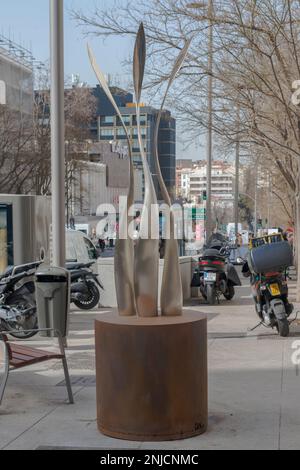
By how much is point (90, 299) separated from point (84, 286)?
1.76 feet

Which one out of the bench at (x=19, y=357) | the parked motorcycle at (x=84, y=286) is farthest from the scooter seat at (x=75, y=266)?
the bench at (x=19, y=357)

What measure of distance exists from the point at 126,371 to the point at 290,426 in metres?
1.43

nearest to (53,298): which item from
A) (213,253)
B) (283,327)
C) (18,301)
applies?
(18,301)

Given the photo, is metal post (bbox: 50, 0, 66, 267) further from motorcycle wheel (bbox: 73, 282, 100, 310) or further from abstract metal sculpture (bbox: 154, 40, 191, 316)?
motorcycle wheel (bbox: 73, 282, 100, 310)

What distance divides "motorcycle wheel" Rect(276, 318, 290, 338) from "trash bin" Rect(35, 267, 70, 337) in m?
3.03

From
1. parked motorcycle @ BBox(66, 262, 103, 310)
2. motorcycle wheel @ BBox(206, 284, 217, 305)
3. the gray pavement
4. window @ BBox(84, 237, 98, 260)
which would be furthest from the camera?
window @ BBox(84, 237, 98, 260)

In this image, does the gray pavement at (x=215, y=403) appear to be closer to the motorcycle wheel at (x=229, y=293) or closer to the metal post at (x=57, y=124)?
the metal post at (x=57, y=124)

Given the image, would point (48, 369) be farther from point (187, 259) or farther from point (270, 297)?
point (187, 259)

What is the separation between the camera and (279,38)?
40.3 ft

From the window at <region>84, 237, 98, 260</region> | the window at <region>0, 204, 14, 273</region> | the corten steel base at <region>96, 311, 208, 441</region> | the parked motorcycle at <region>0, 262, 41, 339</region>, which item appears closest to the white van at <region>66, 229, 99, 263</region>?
the window at <region>84, 237, 98, 260</region>

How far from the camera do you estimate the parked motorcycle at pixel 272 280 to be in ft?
31.7

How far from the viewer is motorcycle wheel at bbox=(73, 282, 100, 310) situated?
44.0 ft

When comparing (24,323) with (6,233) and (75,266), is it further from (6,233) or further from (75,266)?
(75,266)

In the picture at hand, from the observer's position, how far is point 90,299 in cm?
1351
